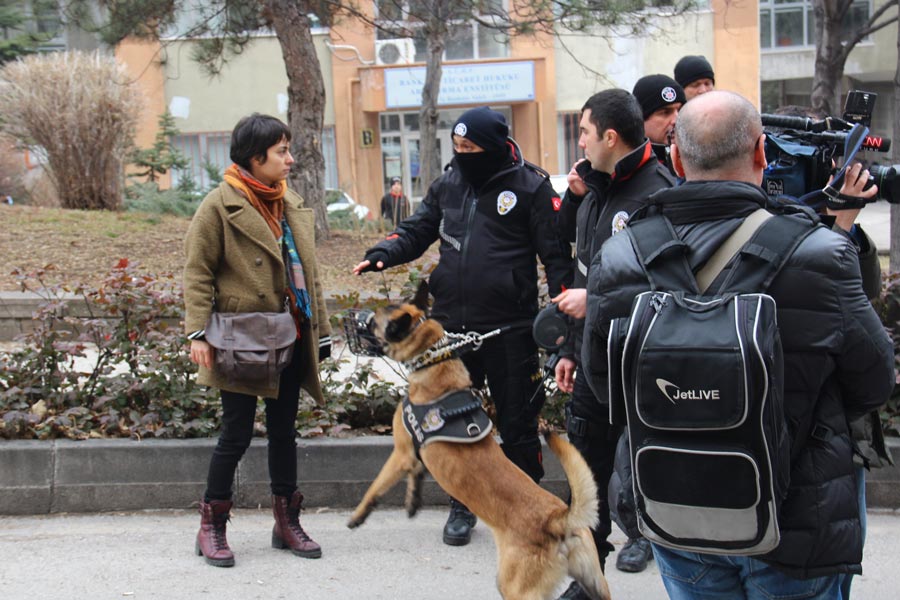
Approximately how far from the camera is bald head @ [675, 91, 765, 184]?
2391mm

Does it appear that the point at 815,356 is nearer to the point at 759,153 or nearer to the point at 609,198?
the point at 759,153

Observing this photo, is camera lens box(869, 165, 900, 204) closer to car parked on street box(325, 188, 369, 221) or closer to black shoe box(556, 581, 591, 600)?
black shoe box(556, 581, 591, 600)

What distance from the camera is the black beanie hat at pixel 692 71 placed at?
498 centimetres

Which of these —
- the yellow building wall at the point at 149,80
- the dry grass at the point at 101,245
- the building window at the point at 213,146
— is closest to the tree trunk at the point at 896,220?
the dry grass at the point at 101,245

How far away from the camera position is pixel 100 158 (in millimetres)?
14562

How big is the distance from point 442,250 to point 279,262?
78 centimetres

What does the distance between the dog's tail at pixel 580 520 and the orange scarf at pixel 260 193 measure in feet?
6.11

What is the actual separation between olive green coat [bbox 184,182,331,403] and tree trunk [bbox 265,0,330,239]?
748 cm

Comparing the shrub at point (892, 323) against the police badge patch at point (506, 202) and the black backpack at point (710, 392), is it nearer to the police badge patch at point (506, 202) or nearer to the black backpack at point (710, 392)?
the police badge patch at point (506, 202)

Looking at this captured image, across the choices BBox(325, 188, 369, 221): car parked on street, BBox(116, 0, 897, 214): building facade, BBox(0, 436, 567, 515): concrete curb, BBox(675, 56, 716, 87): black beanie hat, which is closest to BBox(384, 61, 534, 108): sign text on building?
BBox(116, 0, 897, 214): building facade

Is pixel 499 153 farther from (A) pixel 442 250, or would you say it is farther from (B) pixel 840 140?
(B) pixel 840 140

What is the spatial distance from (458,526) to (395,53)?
77.0ft

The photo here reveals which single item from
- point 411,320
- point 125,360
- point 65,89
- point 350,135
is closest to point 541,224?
point 411,320

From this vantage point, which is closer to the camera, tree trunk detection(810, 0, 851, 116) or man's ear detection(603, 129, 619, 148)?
man's ear detection(603, 129, 619, 148)
